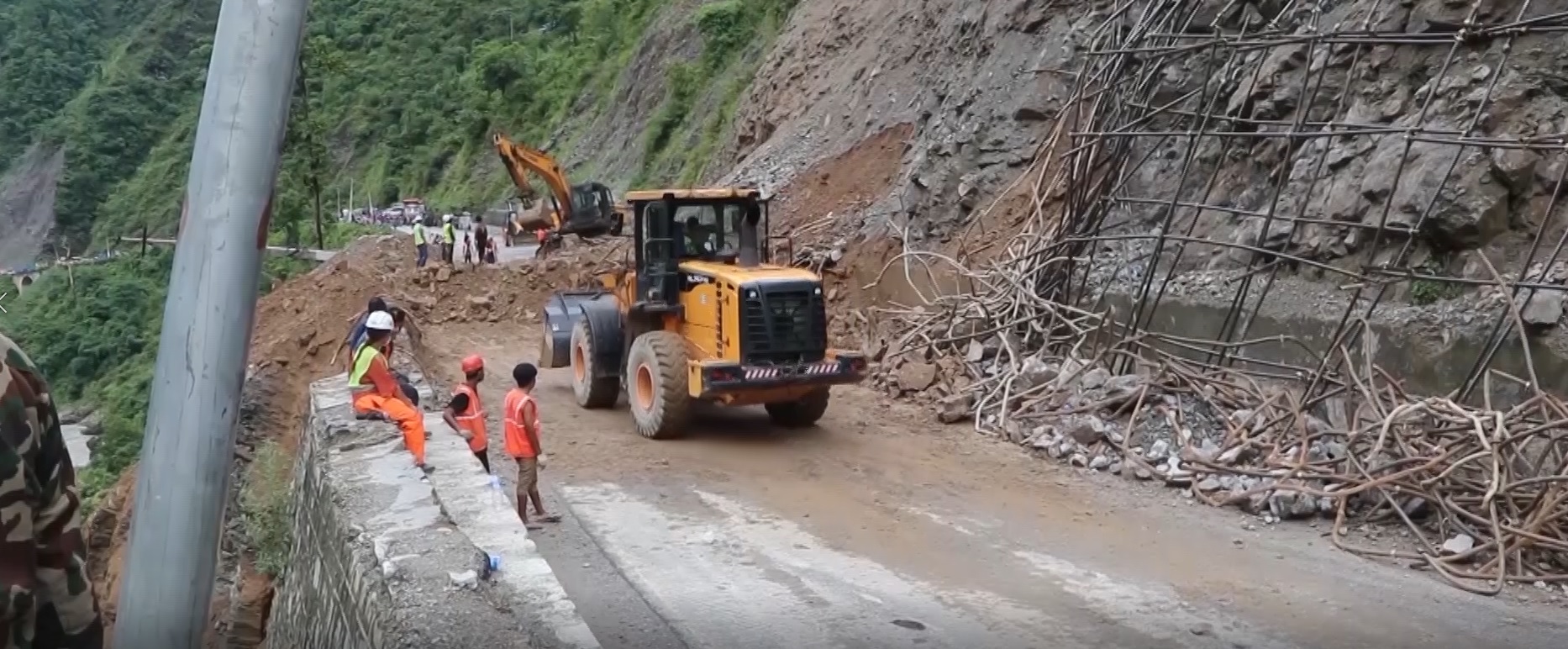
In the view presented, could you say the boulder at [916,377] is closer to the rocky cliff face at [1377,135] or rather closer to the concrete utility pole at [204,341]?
the rocky cliff face at [1377,135]

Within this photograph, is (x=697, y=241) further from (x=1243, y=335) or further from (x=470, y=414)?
(x=1243, y=335)

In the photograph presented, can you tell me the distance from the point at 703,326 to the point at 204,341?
9.13m

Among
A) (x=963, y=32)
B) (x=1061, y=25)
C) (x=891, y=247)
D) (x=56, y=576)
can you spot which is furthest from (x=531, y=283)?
(x=56, y=576)

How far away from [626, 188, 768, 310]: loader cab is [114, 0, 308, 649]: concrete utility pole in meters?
9.33

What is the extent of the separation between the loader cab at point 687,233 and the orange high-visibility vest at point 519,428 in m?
3.10

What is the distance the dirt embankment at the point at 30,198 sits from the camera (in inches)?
1708

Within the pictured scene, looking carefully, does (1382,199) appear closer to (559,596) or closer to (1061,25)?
(1061,25)

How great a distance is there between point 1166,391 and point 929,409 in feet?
8.72

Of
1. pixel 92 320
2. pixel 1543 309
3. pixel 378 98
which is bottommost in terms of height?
pixel 92 320

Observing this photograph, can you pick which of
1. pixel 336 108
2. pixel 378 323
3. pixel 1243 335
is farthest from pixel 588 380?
pixel 336 108

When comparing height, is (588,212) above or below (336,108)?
below

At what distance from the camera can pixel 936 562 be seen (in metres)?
7.71

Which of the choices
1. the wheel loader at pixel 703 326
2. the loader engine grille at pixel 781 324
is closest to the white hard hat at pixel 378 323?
the wheel loader at pixel 703 326

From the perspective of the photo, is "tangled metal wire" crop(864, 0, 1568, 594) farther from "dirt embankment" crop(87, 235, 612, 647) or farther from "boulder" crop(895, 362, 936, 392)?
"dirt embankment" crop(87, 235, 612, 647)
